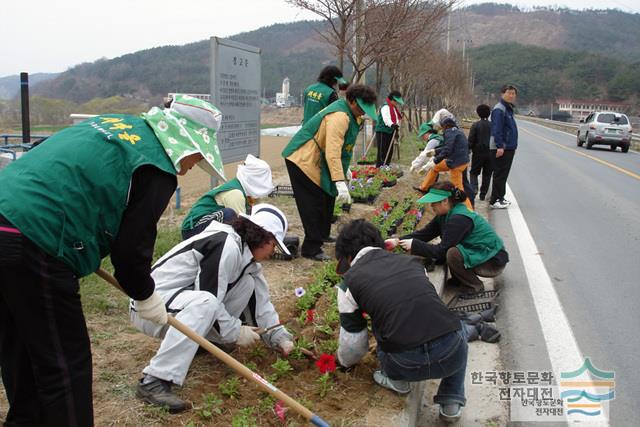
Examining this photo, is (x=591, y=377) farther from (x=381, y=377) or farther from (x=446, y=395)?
(x=381, y=377)

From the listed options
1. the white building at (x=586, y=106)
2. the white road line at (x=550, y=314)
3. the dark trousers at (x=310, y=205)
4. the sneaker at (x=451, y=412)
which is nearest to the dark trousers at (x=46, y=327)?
the sneaker at (x=451, y=412)

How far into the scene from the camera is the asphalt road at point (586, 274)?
13.7 feet

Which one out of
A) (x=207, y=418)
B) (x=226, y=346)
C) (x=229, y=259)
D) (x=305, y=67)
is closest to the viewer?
(x=207, y=418)

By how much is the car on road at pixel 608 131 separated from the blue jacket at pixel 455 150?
16.8 m

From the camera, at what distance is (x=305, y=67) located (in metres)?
93.5

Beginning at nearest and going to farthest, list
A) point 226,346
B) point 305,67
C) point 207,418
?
1. point 207,418
2. point 226,346
3. point 305,67

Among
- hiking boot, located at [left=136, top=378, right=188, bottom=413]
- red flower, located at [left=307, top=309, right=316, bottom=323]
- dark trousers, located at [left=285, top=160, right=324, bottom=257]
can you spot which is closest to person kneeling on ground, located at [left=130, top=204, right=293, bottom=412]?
hiking boot, located at [left=136, top=378, right=188, bottom=413]

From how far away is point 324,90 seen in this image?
25.6ft

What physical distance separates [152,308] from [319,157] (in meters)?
3.67

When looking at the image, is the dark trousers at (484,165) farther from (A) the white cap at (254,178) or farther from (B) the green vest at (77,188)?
(B) the green vest at (77,188)

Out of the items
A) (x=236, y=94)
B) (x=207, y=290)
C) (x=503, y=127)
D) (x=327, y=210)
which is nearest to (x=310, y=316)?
(x=207, y=290)

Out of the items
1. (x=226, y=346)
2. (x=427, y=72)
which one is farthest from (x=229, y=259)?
(x=427, y=72)

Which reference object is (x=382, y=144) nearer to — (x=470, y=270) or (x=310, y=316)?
(x=470, y=270)

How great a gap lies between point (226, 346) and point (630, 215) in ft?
25.5
